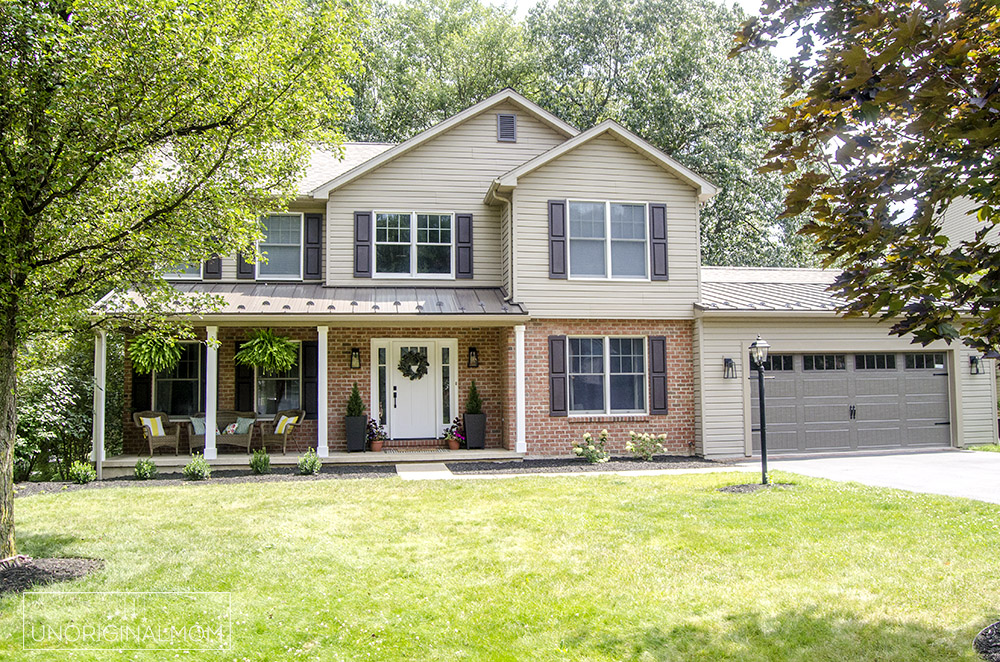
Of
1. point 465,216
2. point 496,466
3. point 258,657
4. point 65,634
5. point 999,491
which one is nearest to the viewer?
point 258,657

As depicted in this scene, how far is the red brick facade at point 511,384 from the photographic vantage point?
13.2 meters

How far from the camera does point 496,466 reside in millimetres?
12258

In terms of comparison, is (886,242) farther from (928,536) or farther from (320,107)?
(320,107)

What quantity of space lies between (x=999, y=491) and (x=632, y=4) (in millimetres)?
23260

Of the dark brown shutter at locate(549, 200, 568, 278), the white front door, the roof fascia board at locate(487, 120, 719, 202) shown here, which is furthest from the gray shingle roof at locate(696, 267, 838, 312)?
the white front door

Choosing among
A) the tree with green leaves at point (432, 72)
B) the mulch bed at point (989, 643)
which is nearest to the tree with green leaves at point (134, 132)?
the mulch bed at point (989, 643)

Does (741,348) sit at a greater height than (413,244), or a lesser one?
lesser

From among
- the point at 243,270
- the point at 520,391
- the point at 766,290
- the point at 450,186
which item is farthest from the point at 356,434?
the point at 766,290

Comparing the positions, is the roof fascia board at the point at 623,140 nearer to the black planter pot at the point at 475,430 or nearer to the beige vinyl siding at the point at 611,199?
the beige vinyl siding at the point at 611,199

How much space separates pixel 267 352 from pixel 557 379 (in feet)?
16.6

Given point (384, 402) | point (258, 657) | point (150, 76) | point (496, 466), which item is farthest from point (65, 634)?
point (384, 402)

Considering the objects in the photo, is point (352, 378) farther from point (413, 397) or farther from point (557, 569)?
point (557, 569)

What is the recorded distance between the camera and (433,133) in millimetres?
14297

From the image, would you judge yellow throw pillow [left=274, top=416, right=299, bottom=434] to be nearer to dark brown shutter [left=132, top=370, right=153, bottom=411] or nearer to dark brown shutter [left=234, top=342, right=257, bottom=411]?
dark brown shutter [left=234, top=342, right=257, bottom=411]
